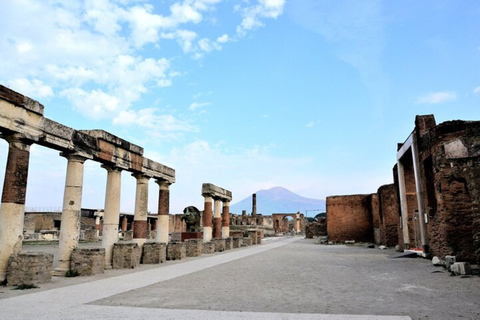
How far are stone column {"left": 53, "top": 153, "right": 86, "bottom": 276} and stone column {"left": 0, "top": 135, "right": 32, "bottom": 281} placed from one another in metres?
1.55

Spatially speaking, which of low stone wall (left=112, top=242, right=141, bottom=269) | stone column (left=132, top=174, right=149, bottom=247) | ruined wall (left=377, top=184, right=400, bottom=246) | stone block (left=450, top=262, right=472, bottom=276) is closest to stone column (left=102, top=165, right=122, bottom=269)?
low stone wall (left=112, top=242, right=141, bottom=269)

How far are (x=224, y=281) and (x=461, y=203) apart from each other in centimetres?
776

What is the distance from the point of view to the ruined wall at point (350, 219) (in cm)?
2789

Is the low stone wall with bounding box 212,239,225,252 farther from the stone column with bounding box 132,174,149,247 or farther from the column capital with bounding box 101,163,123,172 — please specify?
the column capital with bounding box 101,163,123,172

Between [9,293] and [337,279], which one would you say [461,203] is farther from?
[9,293]

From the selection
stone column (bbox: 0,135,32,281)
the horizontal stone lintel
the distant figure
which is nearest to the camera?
→ stone column (bbox: 0,135,32,281)

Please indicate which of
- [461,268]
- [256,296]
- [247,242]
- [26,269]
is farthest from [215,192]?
[256,296]

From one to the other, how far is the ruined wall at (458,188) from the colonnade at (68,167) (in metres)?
11.0

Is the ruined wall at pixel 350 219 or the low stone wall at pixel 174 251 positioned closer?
the low stone wall at pixel 174 251

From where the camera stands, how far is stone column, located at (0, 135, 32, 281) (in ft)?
27.5

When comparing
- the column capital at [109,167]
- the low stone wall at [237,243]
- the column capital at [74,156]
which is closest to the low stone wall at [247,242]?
the low stone wall at [237,243]

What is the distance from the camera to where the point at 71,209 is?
10.4 m

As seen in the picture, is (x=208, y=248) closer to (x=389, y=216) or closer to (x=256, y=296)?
(x=389, y=216)

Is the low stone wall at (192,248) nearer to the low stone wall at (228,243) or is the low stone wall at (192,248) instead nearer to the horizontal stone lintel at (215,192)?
the low stone wall at (228,243)
